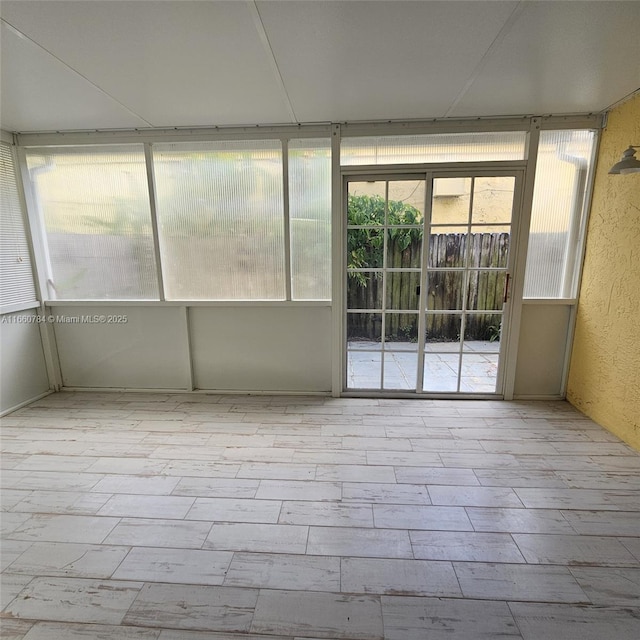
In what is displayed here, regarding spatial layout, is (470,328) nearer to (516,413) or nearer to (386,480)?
(516,413)

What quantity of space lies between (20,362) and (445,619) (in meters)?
3.88

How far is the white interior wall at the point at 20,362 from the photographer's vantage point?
3043 mm

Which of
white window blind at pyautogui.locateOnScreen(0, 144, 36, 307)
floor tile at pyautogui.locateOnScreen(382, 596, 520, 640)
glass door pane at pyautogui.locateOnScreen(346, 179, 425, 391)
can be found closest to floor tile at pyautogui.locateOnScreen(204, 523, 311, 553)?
floor tile at pyautogui.locateOnScreen(382, 596, 520, 640)

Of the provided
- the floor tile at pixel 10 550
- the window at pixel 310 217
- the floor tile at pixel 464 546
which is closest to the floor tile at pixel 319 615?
the floor tile at pixel 464 546

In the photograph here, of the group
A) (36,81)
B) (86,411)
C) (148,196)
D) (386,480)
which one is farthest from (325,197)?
(86,411)

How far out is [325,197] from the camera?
9.89 feet

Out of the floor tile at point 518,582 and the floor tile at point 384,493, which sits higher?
the floor tile at point 384,493

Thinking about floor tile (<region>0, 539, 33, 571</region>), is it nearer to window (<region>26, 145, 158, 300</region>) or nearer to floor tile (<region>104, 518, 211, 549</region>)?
floor tile (<region>104, 518, 211, 549</region>)

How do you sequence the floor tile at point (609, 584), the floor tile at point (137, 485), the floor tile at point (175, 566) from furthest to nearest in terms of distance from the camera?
the floor tile at point (137, 485) → the floor tile at point (175, 566) → the floor tile at point (609, 584)

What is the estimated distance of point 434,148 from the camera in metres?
2.88

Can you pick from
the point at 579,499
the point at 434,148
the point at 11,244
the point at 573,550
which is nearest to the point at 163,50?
the point at 434,148

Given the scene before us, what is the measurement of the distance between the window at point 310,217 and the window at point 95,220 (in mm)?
1374

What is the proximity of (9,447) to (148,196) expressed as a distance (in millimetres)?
2290

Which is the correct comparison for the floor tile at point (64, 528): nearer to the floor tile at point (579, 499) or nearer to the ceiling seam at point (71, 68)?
the floor tile at point (579, 499)
